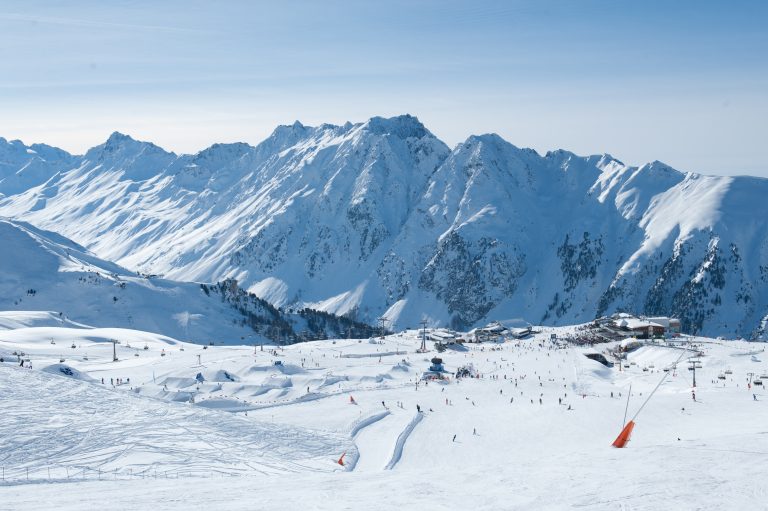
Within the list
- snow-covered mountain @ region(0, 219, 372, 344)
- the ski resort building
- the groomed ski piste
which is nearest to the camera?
the groomed ski piste

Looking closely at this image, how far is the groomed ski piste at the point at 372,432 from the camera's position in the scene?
2750 centimetres

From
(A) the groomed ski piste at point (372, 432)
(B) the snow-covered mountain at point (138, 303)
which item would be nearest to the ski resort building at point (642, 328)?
(A) the groomed ski piste at point (372, 432)

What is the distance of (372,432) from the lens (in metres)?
50.6

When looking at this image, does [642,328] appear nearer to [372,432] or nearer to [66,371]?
[372,432]

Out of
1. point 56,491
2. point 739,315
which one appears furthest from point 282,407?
point 739,315

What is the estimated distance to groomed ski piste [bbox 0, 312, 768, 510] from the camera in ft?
90.2

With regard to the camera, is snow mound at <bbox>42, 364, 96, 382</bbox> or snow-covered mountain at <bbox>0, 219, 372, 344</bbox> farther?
Result: snow-covered mountain at <bbox>0, 219, 372, 344</bbox>

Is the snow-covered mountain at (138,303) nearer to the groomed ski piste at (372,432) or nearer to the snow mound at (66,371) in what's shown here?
the groomed ski piste at (372,432)

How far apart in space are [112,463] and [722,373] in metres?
61.7

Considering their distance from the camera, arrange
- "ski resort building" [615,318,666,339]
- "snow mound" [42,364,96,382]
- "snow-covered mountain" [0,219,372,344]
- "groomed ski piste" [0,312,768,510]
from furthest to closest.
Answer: "snow-covered mountain" [0,219,372,344], "ski resort building" [615,318,666,339], "snow mound" [42,364,96,382], "groomed ski piste" [0,312,768,510]

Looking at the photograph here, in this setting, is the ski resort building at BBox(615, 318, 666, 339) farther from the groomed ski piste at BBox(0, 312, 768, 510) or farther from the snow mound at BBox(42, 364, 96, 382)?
the snow mound at BBox(42, 364, 96, 382)

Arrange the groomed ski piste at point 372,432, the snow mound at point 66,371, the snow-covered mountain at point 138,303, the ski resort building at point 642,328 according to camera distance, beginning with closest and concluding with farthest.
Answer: the groomed ski piste at point 372,432 → the snow mound at point 66,371 → the ski resort building at point 642,328 → the snow-covered mountain at point 138,303

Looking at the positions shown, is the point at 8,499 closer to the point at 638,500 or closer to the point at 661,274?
the point at 638,500

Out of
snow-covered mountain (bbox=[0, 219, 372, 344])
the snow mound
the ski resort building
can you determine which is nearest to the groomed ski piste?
the snow mound
